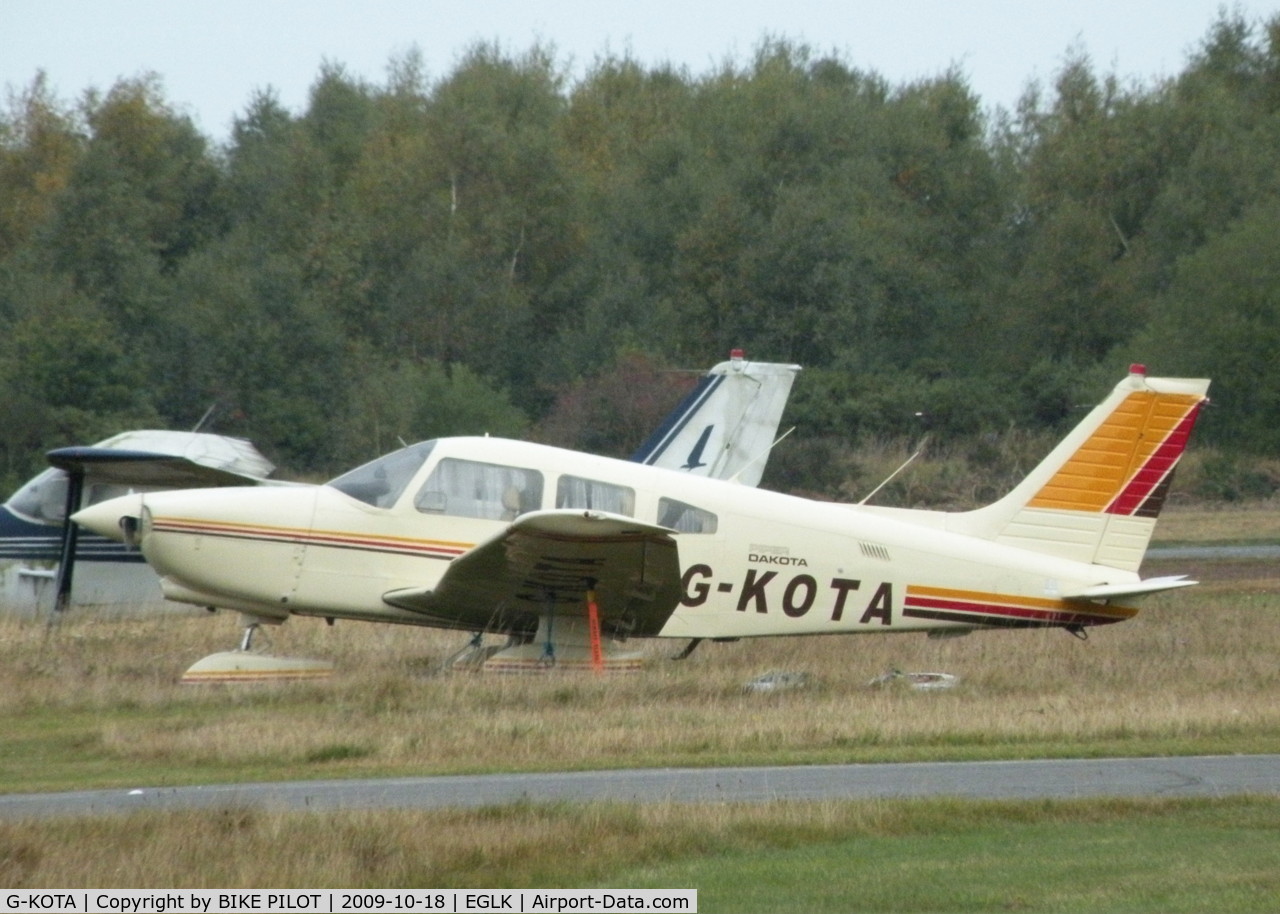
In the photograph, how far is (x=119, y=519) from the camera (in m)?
13.7

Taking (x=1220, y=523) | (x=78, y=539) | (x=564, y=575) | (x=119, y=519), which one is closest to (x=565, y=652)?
(x=564, y=575)

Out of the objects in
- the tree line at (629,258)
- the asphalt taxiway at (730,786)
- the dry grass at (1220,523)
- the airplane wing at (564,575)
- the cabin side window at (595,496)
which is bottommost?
the asphalt taxiway at (730,786)

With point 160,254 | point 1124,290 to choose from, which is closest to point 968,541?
point 1124,290

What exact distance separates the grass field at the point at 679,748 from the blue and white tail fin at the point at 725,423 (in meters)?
4.24

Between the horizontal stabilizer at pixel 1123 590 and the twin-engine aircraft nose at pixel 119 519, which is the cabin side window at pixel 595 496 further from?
the horizontal stabilizer at pixel 1123 590

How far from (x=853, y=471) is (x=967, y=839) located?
100ft

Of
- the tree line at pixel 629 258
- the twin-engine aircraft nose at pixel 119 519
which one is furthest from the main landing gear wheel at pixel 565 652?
the tree line at pixel 629 258

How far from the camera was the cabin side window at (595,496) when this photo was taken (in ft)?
44.6

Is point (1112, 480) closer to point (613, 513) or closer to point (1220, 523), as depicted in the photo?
point (613, 513)

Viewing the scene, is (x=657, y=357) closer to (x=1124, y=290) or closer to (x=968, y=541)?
(x=1124, y=290)

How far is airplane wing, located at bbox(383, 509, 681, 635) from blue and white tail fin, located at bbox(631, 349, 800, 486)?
677 cm

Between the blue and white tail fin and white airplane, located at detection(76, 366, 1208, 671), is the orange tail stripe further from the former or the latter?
the blue and white tail fin

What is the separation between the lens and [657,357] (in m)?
44.8

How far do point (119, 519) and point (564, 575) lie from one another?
140 inches
